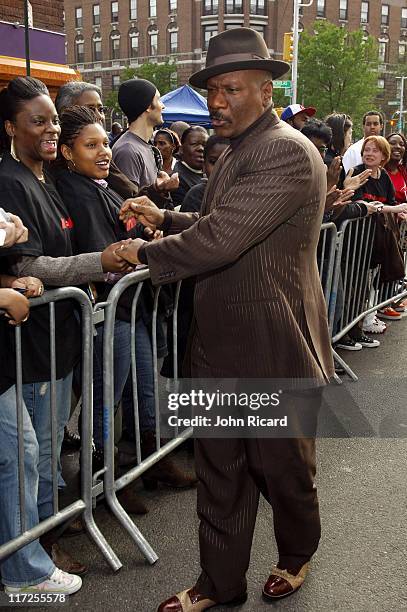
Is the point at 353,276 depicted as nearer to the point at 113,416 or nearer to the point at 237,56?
the point at 113,416

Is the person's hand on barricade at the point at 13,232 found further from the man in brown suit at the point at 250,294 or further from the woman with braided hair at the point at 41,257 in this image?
the man in brown suit at the point at 250,294

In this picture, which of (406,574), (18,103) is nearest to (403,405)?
(406,574)

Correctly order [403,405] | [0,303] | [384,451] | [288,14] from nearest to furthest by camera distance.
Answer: [0,303], [384,451], [403,405], [288,14]

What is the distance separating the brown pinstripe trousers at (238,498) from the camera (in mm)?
2625

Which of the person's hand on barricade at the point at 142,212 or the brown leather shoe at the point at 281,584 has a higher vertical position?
the person's hand on barricade at the point at 142,212

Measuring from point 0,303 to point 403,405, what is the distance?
3.56 m

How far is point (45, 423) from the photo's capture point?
2.89 metres

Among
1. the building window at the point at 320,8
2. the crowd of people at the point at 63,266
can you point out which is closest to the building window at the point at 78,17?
the building window at the point at 320,8

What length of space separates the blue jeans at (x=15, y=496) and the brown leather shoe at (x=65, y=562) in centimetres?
18

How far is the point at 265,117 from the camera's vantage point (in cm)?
250

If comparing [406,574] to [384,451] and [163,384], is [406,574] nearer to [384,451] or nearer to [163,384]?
[384,451]

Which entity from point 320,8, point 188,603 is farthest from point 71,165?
point 320,8

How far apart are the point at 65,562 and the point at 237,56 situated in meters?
2.32

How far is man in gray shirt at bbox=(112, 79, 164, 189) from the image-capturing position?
4.39m
